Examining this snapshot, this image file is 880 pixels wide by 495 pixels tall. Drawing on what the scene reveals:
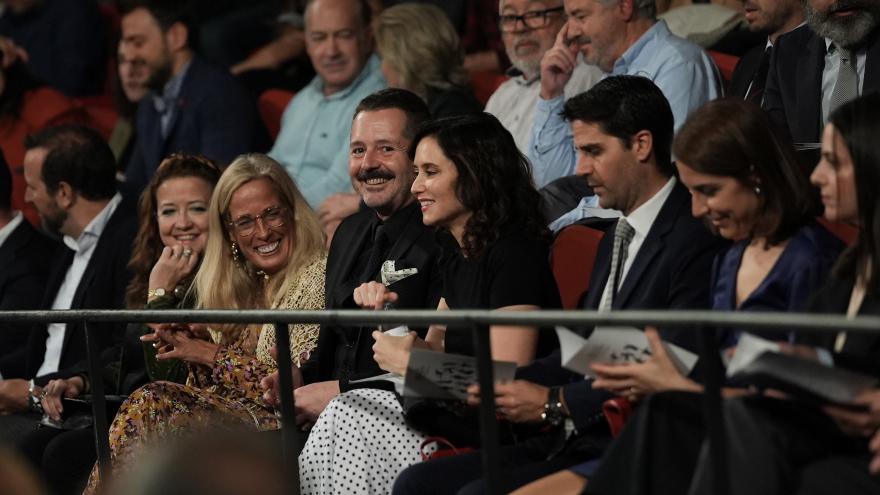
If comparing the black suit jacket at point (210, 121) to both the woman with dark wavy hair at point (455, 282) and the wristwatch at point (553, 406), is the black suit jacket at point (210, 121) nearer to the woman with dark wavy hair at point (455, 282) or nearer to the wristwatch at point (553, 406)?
the woman with dark wavy hair at point (455, 282)

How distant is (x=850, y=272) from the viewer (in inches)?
144

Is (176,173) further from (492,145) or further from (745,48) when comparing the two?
(745,48)

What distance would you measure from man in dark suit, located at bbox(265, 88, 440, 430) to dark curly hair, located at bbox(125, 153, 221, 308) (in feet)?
2.80

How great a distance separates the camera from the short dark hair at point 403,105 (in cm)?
544

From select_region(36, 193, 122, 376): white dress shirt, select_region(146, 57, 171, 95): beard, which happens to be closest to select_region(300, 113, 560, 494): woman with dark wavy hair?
select_region(36, 193, 122, 376): white dress shirt

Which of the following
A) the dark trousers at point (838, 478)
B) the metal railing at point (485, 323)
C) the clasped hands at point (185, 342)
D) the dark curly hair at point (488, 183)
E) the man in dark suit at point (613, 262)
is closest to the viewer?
the metal railing at point (485, 323)

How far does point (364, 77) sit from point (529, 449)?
331 centimetres

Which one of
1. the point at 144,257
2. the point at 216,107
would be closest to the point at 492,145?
the point at 144,257

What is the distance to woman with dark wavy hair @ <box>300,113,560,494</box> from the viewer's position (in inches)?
171

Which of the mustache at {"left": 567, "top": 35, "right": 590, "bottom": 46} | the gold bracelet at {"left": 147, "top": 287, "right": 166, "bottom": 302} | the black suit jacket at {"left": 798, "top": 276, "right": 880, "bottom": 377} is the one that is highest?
the mustache at {"left": 567, "top": 35, "right": 590, "bottom": 46}

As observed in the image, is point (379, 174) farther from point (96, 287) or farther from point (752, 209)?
Answer: point (752, 209)

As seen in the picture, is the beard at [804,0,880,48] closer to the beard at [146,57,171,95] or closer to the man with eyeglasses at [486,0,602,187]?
the man with eyeglasses at [486,0,602,187]

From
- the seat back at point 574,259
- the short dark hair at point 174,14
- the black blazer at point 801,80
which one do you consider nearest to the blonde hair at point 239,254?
the seat back at point 574,259

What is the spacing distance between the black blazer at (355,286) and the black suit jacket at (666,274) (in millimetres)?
846
